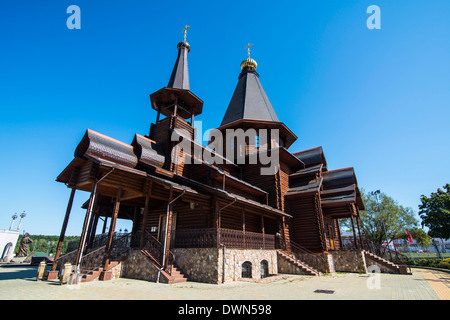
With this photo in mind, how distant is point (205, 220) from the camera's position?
40.8ft

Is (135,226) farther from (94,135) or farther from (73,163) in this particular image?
(94,135)

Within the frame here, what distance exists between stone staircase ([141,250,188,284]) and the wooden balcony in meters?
1.24

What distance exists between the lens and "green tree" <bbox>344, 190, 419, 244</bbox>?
31.5 metres

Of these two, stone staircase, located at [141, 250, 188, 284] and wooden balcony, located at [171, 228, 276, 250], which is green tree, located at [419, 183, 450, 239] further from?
stone staircase, located at [141, 250, 188, 284]

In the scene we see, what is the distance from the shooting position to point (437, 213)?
26.8 m

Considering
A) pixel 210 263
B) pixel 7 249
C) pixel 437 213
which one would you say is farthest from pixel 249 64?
pixel 7 249

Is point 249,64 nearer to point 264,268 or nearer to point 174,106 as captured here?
point 174,106

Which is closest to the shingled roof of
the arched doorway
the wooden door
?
the wooden door

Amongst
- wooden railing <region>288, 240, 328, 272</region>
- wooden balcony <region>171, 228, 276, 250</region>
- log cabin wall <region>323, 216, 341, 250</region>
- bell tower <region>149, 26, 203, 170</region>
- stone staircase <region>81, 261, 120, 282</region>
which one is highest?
bell tower <region>149, 26, 203, 170</region>

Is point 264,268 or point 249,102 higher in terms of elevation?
point 249,102

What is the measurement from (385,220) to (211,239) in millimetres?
31960

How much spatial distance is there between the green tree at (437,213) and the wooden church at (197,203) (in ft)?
50.1

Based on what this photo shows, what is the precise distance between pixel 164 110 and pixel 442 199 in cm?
3351
